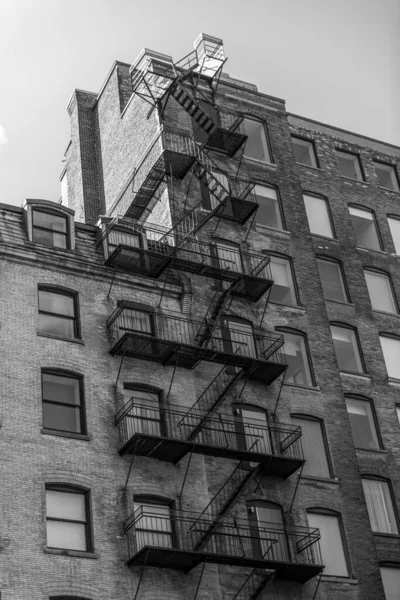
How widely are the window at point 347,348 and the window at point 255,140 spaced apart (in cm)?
902

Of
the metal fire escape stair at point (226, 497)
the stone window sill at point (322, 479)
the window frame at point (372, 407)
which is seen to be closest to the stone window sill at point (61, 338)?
the metal fire escape stair at point (226, 497)

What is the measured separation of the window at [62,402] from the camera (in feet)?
120

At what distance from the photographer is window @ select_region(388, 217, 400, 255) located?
53.0 m

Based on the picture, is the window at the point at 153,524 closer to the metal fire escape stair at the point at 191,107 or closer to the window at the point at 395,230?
the metal fire escape stair at the point at 191,107

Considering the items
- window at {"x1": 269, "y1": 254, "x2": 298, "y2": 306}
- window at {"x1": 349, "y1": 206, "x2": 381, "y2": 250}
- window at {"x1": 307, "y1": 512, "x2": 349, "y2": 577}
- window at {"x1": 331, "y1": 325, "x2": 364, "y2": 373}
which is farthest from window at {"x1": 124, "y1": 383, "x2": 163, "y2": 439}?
window at {"x1": 349, "y1": 206, "x2": 381, "y2": 250}

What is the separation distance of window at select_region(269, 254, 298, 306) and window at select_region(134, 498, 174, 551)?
12.2 metres

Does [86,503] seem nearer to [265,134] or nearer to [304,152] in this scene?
[265,134]

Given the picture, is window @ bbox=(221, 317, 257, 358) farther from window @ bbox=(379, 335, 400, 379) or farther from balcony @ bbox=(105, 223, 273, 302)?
window @ bbox=(379, 335, 400, 379)

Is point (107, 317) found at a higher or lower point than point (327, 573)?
higher

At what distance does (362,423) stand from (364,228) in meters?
11.6

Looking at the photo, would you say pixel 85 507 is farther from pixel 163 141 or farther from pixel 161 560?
pixel 163 141

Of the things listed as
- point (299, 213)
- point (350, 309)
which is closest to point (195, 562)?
point (350, 309)

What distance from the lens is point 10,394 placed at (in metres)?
36.0

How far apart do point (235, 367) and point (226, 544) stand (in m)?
7.32
